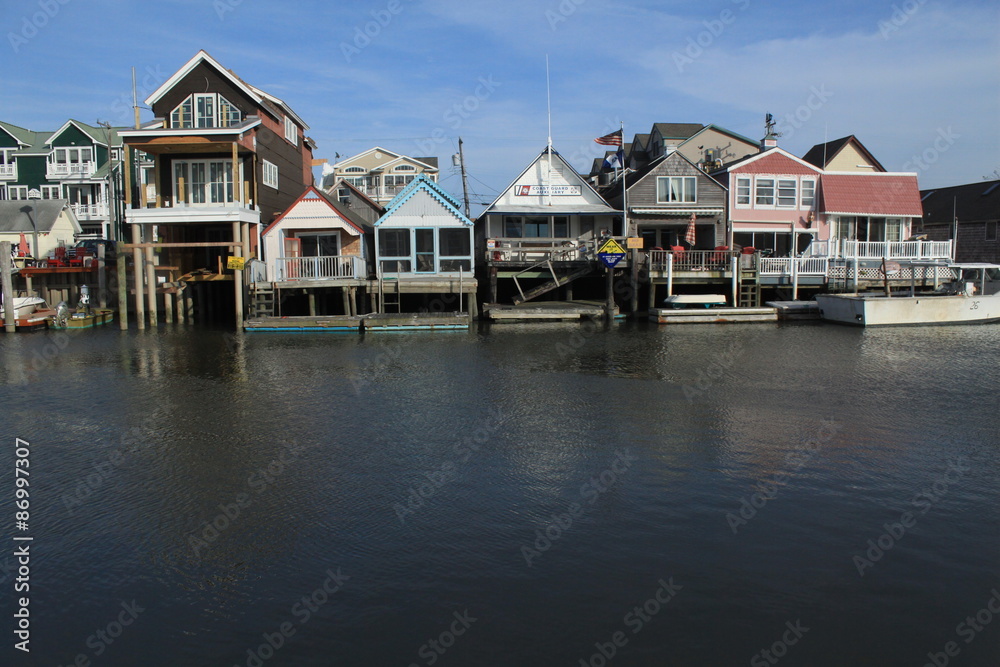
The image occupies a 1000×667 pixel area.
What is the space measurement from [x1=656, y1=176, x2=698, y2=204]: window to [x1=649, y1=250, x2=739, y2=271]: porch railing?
15.4 ft

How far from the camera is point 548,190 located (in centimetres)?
3494

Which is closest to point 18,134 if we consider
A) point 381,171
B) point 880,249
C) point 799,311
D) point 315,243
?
point 381,171

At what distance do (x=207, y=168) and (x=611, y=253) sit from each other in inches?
673

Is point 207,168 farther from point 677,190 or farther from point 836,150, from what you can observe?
point 836,150

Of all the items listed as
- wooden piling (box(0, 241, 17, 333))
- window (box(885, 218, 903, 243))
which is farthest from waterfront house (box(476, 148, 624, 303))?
wooden piling (box(0, 241, 17, 333))

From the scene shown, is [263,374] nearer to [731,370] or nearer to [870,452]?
[731,370]

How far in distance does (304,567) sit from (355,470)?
3.00 m

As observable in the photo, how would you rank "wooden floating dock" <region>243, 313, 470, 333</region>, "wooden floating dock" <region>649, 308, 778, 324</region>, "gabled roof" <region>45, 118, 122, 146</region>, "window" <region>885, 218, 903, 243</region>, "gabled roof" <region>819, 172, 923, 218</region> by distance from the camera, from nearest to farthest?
"wooden floating dock" <region>243, 313, 470, 333</region>
"wooden floating dock" <region>649, 308, 778, 324</region>
"gabled roof" <region>819, 172, 923, 218</region>
"window" <region>885, 218, 903, 243</region>
"gabled roof" <region>45, 118, 122, 146</region>

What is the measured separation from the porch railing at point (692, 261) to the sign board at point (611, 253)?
208 cm

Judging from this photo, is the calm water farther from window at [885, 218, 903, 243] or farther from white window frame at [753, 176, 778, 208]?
window at [885, 218, 903, 243]

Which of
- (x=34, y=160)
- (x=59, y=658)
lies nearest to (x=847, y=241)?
(x=59, y=658)

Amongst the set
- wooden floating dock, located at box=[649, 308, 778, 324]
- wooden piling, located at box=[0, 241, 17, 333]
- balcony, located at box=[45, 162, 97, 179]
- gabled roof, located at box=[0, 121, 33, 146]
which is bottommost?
wooden floating dock, located at box=[649, 308, 778, 324]

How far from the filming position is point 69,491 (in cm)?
976

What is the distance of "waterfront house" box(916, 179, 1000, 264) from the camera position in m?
46.3
